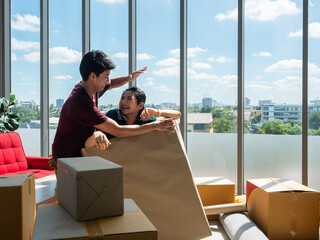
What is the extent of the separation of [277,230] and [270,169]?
4.70ft

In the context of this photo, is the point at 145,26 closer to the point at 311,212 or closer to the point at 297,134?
the point at 297,134

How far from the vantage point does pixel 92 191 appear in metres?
1.11

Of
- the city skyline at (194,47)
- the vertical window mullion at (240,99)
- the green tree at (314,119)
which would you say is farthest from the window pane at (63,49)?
the green tree at (314,119)

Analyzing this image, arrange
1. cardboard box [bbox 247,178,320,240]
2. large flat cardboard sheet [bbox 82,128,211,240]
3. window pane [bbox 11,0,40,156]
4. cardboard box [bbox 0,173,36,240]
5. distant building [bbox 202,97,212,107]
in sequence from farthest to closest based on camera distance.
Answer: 1. window pane [bbox 11,0,40,156]
2. distant building [bbox 202,97,212,107]
3. cardboard box [bbox 247,178,320,240]
4. large flat cardboard sheet [bbox 82,128,211,240]
5. cardboard box [bbox 0,173,36,240]

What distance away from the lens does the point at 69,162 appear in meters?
1.24

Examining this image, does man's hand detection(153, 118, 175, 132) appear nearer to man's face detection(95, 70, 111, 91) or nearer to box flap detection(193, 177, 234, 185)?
man's face detection(95, 70, 111, 91)

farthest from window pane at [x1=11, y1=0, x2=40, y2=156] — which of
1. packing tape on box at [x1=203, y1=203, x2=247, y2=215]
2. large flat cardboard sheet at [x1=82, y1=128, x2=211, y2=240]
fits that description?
large flat cardboard sheet at [x1=82, y1=128, x2=211, y2=240]

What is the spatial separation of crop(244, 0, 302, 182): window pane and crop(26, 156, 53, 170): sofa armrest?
8.73ft

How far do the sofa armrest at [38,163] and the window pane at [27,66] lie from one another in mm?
701

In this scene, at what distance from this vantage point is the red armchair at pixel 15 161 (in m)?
3.81

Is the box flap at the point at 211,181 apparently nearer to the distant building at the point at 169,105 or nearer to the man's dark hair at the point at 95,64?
the distant building at the point at 169,105

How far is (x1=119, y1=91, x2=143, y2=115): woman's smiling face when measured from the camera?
2297 mm

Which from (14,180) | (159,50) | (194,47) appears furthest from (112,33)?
(14,180)

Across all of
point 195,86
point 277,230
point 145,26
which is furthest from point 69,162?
point 145,26
